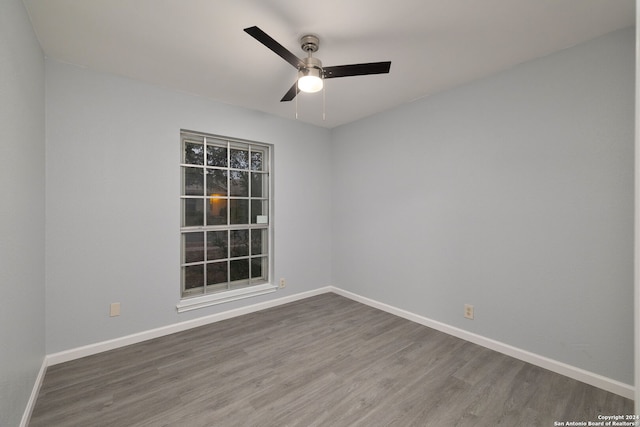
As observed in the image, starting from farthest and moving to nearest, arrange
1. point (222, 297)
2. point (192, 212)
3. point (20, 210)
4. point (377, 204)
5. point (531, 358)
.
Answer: point (377, 204)
point (222, 297)
point (192, 212)
point (531, 358)
point (20, 210)

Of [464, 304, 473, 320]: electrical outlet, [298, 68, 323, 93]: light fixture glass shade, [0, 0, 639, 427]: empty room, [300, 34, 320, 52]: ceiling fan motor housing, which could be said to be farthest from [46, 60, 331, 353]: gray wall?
[464, 304, 473, 320]: electrical outlet

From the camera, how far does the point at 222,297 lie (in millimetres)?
3234

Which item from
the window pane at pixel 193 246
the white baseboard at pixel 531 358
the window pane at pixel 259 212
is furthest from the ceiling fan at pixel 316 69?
the white baseboard at pixel 531 358

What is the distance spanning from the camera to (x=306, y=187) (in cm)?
402

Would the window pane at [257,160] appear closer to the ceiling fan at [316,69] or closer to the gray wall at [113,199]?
the gray wall at [113,199]

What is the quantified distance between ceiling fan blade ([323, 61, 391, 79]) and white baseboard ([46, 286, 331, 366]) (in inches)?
110

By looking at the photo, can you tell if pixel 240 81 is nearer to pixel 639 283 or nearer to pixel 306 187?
pixel 306 187

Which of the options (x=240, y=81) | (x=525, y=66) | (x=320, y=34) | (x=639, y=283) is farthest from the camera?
(x=240, y=81)

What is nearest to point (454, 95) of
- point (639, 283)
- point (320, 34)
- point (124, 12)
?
point (320, 34)

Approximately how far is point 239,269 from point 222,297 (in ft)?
1.39

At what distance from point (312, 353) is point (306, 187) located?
2.25 meters

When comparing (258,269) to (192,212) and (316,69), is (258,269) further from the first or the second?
(316,69)

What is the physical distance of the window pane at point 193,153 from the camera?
3.09 meters

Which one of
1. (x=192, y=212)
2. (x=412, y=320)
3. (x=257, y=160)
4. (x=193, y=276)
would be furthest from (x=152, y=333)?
(x=412, y=320)
